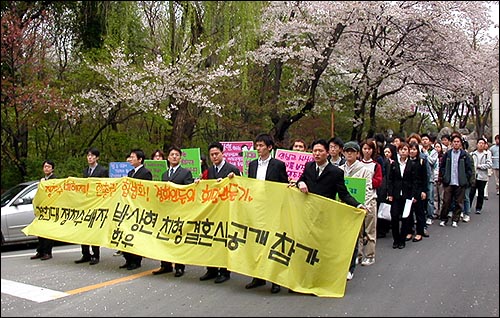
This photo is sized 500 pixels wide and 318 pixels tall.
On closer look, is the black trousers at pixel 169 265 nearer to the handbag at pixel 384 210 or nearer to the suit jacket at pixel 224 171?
the suit jacket at pixel 224 171

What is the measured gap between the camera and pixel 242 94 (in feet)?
51.0

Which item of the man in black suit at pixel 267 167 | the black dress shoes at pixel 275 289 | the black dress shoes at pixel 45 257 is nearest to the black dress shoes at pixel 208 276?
the man in black suit at pixel 267 167

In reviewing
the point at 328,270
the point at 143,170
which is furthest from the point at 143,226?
the point at 328,270

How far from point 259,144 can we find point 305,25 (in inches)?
440

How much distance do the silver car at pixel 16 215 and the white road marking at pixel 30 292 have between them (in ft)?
11.8

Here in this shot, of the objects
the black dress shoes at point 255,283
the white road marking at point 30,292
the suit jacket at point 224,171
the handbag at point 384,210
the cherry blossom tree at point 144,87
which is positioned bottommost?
the white road marking at point 30,292

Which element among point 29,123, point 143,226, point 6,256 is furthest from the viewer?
point 29,123

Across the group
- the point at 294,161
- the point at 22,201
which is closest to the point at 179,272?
the point at 294,161

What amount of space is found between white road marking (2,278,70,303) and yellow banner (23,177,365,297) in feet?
3.54

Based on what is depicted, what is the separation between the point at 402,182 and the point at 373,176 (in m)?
1.27

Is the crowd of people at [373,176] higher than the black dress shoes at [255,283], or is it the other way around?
the crowd of people at [373,176]

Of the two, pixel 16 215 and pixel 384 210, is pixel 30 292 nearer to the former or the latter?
pixel 16 215

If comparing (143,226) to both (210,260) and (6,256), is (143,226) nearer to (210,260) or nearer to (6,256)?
(210,260)

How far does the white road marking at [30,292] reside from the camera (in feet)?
17.5
